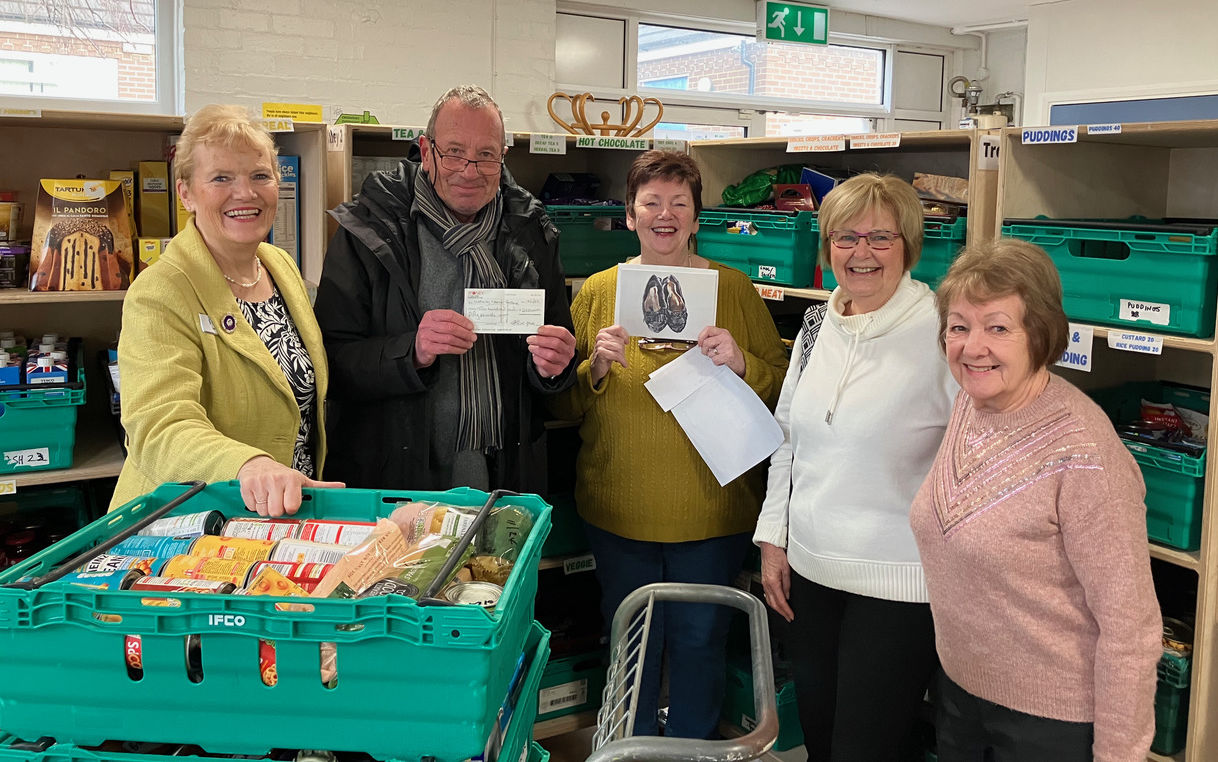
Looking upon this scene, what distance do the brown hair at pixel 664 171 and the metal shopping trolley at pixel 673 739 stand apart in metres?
1.21

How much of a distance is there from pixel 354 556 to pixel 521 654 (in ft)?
0.95

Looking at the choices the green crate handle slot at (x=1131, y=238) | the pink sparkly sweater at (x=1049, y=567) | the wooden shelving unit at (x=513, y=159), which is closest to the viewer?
the pink sparkly sweater at (x=1049, y=567)

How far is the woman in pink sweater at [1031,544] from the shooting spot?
1.47m

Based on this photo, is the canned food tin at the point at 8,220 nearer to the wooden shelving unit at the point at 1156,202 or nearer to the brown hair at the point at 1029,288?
the brown hair at the point at 1029,288

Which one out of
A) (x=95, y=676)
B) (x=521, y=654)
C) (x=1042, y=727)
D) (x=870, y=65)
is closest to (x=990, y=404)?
(x=1042, y=727)

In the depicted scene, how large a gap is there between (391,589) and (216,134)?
1.19 meters

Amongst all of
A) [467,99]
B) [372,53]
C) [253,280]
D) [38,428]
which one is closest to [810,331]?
[467,99]

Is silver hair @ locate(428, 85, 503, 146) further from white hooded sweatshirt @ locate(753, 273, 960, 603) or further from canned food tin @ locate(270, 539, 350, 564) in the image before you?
canned food tin @ locate(270, 539, 350, 564)

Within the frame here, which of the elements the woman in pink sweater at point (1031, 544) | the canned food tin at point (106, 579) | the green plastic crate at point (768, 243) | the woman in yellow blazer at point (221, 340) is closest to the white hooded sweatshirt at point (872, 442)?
the woman in pink sweater at point (1031, 544)

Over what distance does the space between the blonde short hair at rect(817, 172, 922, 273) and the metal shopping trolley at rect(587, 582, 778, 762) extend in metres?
0.86

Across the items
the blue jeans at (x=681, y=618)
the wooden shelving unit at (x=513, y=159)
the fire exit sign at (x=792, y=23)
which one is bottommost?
the blue jeans at (x=681, y=618)

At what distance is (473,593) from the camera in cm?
115

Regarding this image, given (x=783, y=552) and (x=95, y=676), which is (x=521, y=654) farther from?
(x=783, y=552)

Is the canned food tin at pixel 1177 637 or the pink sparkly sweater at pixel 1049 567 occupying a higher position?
the pink sparkly sweater at pixel 1049 567
